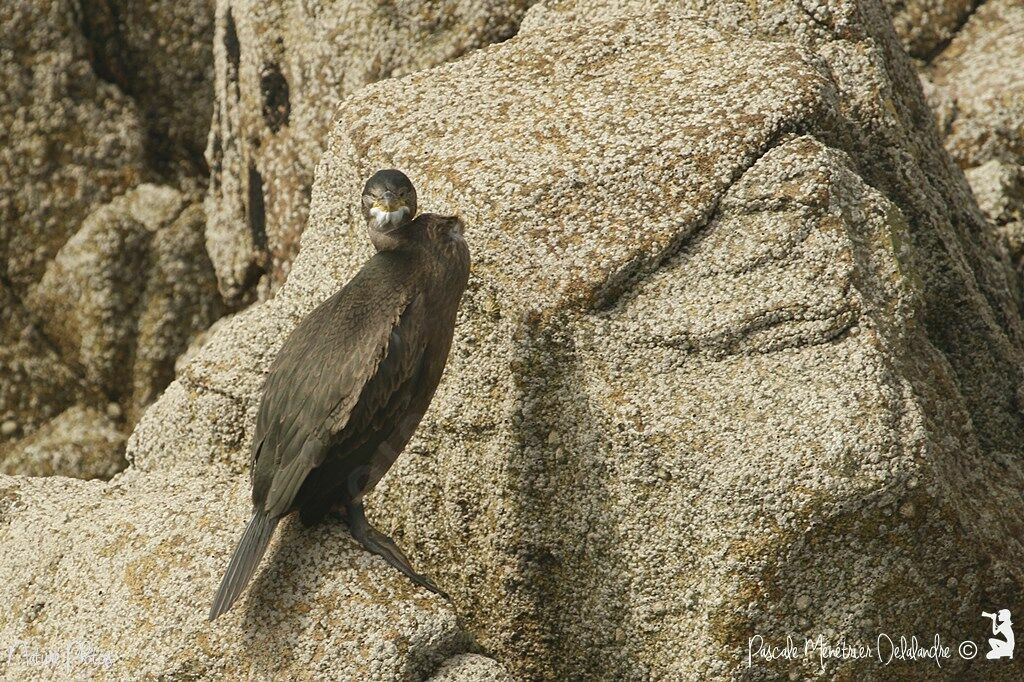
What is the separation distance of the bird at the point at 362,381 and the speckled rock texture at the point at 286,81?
4.62 feet

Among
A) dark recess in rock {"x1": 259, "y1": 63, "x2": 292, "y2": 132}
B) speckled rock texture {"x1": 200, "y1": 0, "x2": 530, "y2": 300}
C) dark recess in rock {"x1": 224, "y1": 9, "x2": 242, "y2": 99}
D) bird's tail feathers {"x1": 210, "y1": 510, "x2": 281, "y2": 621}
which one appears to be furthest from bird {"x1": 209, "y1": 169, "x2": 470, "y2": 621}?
dark recess in rock {"x1": 224, "y1": 9, "x2": 242, "y2": 99}

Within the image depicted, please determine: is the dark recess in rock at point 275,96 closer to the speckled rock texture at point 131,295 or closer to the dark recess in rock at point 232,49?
the dark recess in rock at point 232,49

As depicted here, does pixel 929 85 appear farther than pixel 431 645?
Yes

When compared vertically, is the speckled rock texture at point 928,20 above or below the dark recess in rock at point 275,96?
below

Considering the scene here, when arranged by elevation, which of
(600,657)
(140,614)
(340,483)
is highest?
(340,483)

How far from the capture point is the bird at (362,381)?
3.97 m

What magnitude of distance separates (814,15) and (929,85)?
2.43 metres

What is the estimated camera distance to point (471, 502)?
4578 mm

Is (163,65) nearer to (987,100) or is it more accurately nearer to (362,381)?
(362,381)

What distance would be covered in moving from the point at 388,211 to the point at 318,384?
0.66 metres

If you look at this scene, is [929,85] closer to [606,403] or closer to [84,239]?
[606,403]

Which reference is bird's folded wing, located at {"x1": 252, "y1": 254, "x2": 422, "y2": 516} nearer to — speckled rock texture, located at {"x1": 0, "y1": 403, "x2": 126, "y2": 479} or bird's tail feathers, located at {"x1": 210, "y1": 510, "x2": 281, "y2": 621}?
bird's tail feathers, located at {"x1": 210, "y1": 510, "x2": 281, "y2": 621}

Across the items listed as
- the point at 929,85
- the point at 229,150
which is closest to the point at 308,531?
the point at 229,150

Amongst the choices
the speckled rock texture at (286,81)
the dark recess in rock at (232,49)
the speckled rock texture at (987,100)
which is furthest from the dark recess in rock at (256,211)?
the speckled rock texture at (987,100)
